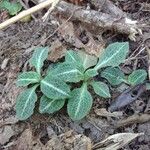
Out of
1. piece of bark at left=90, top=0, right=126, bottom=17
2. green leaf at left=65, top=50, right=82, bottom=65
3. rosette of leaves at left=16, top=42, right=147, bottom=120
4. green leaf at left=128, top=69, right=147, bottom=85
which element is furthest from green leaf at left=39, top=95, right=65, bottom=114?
piece of bark at left=90, top=0, right=126, bottom=17

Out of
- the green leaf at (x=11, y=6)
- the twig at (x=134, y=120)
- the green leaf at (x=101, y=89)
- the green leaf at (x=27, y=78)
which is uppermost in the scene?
the green leaf at (x=11, y=6)

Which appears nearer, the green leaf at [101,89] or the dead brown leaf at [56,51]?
the green leaf at [101,89]

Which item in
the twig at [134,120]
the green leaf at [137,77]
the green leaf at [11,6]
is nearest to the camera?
the twig at [134,120]

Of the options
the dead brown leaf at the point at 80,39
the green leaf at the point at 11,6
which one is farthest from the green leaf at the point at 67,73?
the green leaf at the point at 11,6

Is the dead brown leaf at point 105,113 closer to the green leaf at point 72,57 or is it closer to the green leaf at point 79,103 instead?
the green leaf at point 79,103

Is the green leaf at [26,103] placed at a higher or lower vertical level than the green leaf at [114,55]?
higher

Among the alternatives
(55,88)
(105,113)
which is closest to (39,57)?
(55,88)
